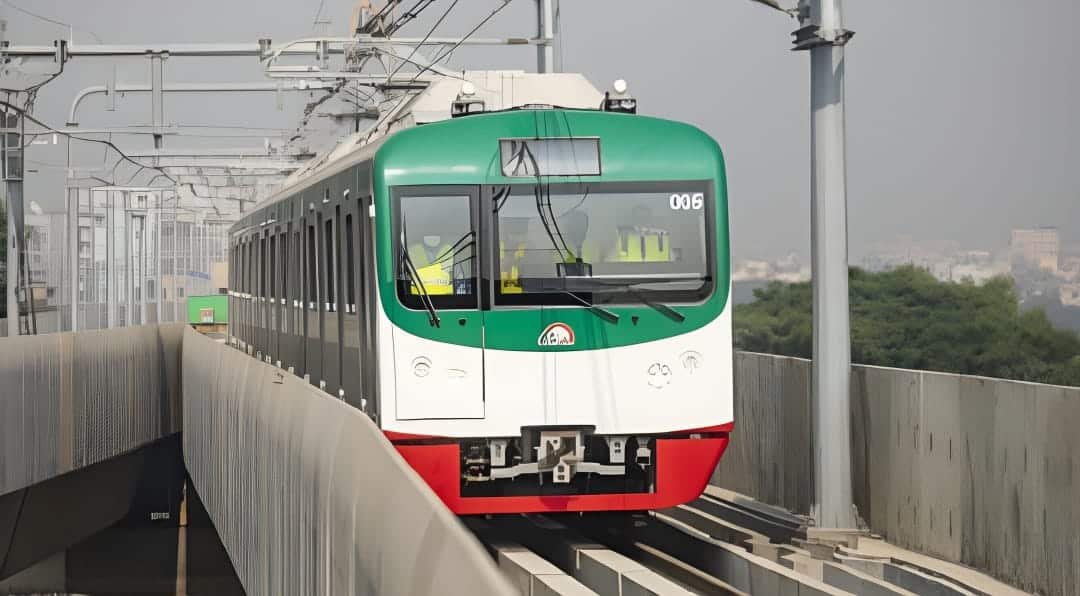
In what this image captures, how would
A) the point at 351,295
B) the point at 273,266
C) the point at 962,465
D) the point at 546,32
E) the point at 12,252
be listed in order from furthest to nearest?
the point at 12,252, the point at 546,32, the point at 273,266, the point at 351,295, the point at 962,465

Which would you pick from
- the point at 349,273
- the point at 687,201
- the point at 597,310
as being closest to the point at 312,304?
the point at 349,273

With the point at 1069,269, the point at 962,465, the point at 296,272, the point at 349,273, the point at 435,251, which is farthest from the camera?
the point at 1069,269

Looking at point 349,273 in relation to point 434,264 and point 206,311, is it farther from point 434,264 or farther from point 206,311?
point 206,311

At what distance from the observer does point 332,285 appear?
17219 millimetres

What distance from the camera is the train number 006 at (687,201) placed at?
14234mm

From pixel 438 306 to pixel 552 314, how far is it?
0.86 m

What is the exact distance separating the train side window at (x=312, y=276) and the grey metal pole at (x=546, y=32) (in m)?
8.70

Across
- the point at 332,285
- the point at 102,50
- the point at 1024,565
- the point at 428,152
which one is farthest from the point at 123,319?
the point at 1024,565

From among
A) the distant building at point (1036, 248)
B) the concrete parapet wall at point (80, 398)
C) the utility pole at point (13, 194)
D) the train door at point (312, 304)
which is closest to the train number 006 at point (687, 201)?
the train door at point (312, 304)

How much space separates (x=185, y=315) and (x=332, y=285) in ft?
138

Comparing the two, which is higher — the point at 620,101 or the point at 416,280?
the point at 620,101

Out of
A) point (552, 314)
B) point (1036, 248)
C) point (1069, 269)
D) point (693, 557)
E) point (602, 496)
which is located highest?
point (1036, 248)

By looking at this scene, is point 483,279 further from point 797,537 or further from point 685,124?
point 797,537

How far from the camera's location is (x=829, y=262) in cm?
1462
